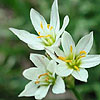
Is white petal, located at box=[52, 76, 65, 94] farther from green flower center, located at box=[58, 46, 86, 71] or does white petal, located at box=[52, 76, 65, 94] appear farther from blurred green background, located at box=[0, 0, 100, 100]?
blurred green background, located at box=[0, 0, 100, 100]

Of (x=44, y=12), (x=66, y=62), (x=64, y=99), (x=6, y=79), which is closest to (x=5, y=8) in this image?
(x=44, y=12)

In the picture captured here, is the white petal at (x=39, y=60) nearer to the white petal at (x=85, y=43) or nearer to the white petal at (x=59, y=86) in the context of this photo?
the white petal at (x=59, y=86)

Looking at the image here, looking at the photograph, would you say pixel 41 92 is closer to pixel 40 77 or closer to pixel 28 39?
pixel 40 77

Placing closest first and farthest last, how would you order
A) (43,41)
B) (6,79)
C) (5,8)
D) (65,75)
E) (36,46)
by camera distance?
(65,75) < (36,46) < (43,41) < (6,79) < (5,8)

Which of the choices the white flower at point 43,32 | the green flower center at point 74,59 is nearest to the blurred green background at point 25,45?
the green flower center at point 74,59

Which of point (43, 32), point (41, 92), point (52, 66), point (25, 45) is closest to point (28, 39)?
point (43, 32)

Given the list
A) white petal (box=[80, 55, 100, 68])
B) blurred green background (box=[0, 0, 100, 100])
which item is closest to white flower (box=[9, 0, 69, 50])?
white petal (box=[80, 55, 100, 68])

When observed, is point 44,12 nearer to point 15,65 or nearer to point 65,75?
point 15,65
